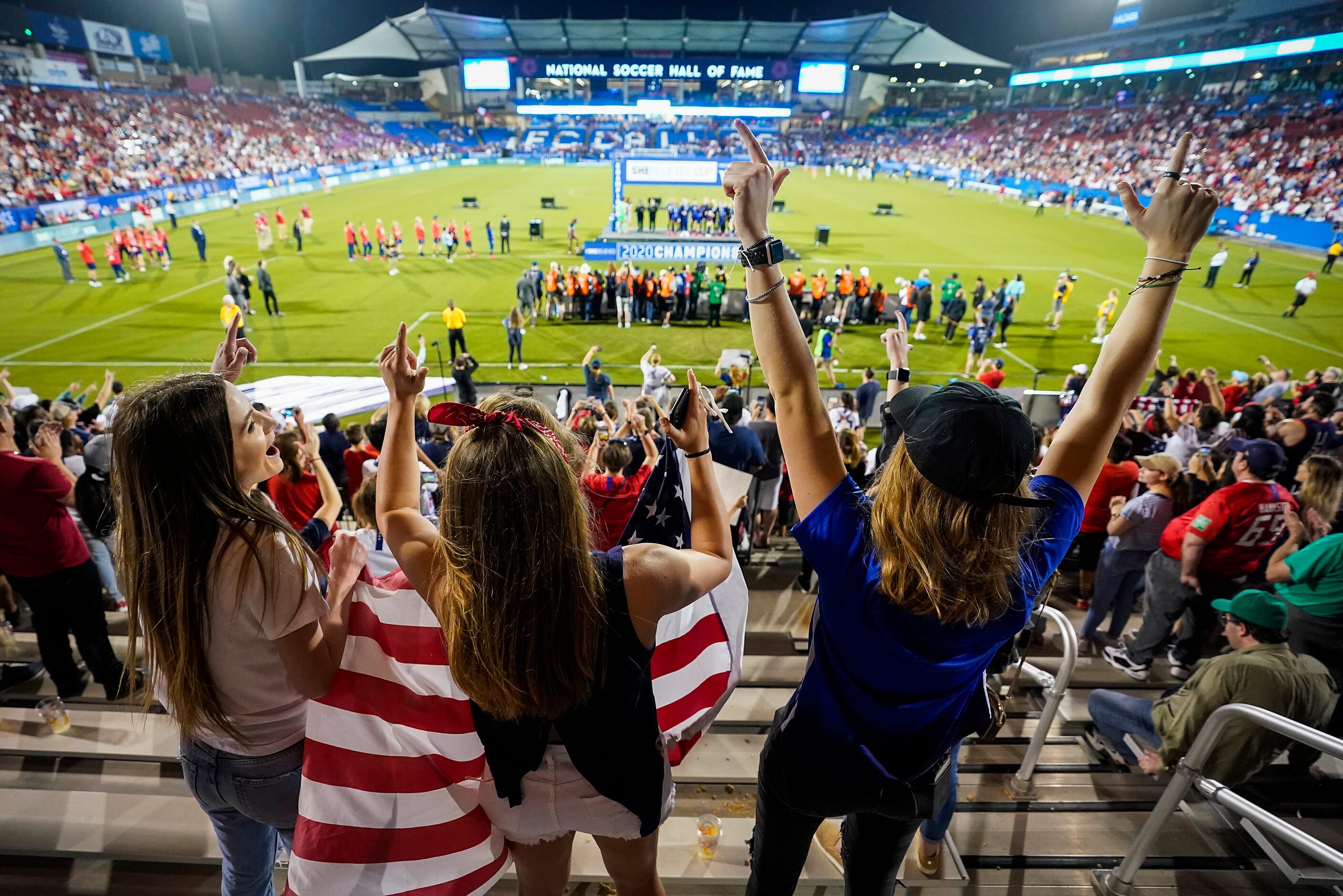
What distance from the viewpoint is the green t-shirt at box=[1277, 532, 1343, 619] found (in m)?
3.65

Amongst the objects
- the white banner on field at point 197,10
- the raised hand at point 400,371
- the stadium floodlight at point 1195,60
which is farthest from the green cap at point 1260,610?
the white banner on field at point 197,10

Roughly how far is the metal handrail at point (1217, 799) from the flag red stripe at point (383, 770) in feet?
9.08

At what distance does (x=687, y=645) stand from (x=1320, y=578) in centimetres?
389

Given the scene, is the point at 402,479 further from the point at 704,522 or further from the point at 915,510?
the point at 915,510

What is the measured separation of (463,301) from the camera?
19.7 meters

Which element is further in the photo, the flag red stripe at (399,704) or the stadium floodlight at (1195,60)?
the stadium floodlight at (1195,60)

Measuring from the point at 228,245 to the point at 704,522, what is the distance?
31582mm

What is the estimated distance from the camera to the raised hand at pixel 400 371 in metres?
2.12

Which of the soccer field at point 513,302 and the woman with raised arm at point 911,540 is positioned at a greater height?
the woman with raised arm at point 911,540

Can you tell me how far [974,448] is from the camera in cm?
141

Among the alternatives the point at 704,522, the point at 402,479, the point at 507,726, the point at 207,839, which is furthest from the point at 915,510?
the point at 207,839

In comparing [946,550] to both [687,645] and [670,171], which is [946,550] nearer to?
[687,645]

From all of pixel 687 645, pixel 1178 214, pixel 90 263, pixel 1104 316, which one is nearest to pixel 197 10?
pixel 90 263

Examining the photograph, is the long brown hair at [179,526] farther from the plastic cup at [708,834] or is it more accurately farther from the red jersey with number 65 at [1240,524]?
the red jersey with number 65 at [1240,524]
